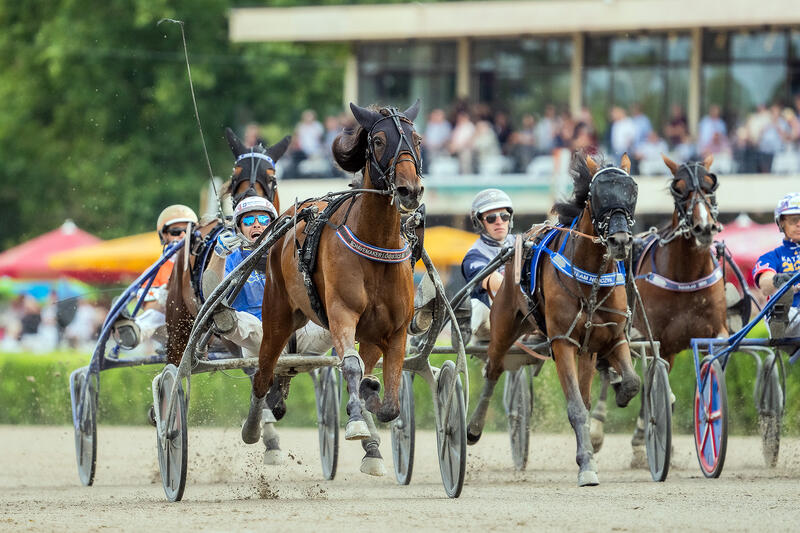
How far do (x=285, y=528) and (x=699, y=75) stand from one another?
58.8 ft

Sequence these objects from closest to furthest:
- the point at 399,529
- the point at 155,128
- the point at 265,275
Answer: the point at 399,529 < the point at 265,275 < the point at 155,128

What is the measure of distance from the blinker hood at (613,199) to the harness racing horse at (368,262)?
122 cm

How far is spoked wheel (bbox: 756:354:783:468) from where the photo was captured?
33.2ft

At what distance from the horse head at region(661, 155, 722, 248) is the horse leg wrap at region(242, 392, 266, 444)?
2948mm

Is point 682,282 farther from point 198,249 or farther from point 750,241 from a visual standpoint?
point 750,241

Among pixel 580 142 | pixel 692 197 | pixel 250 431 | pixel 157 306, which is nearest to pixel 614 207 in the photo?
pixel 692 197

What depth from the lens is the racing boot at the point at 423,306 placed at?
842cm

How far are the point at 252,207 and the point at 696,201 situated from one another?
284 centimetres

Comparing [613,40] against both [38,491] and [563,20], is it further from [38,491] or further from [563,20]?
[38,491]

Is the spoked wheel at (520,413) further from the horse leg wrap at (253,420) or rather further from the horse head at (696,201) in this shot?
the horse leg wrap at (253,420)

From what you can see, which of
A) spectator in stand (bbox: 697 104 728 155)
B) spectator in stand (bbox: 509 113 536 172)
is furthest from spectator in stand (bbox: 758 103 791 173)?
spectator in stand (bbox: 509 113 536 172)

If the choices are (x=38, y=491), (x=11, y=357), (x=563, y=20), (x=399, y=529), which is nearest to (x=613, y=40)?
(x=563, y=20)

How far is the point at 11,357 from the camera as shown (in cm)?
1623

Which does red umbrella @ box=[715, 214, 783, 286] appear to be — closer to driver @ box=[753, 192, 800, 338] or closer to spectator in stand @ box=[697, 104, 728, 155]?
spectator in stand @ box=[697, 104, 728, 155]
